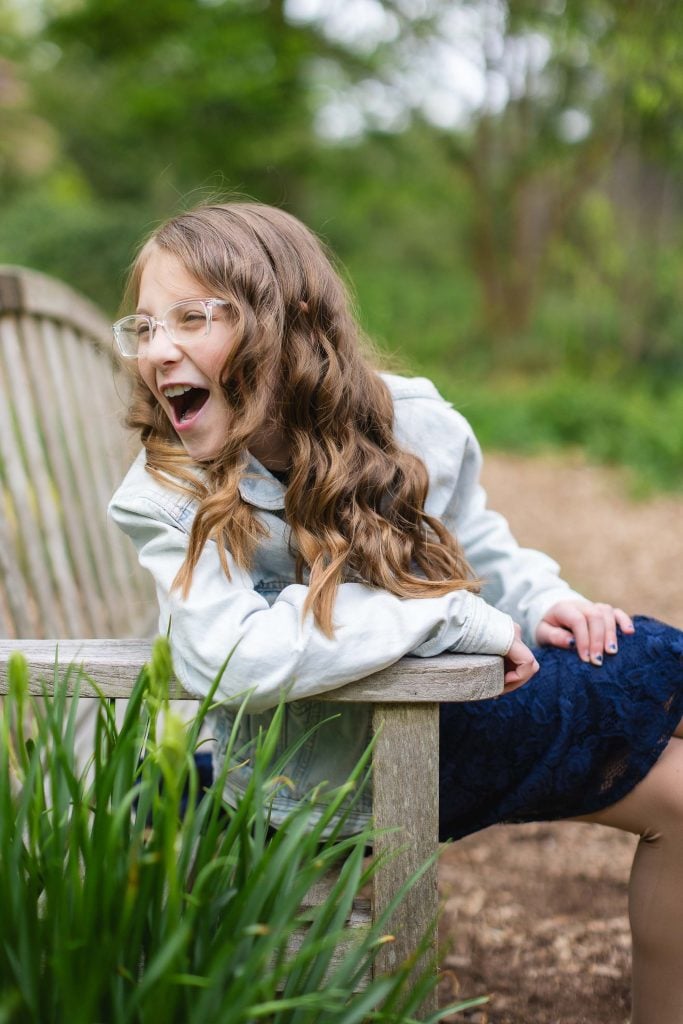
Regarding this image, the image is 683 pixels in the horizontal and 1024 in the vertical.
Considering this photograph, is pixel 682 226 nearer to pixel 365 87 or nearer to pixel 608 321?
pixel 608 321

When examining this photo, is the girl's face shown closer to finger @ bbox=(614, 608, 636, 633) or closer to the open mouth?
the open mouth

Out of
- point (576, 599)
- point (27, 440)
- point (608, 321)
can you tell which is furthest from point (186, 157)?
point (576, 599)

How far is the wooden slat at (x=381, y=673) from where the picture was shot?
156 centimetres

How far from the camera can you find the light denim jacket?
5.07 feet

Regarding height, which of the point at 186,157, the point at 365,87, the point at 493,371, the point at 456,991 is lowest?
the point at 456,991

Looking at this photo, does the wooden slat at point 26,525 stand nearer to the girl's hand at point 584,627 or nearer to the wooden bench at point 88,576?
the wooden bench at point 88,576

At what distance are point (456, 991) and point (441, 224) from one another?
1637cm

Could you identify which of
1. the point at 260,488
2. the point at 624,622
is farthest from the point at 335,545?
the point at 624,622

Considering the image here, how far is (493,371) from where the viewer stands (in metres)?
12.9

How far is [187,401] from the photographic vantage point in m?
1.87

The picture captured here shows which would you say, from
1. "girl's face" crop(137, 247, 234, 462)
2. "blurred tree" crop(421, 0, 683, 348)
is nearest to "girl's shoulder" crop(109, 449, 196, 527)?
"girl's face" crop(137, 247, 234, 462)

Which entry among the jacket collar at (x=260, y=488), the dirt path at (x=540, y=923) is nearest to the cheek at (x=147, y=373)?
the jacket collar at (x=260, y=488)

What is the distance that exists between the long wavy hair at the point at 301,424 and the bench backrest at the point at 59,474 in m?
0.56

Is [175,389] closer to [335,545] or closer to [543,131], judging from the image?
[335,545]
